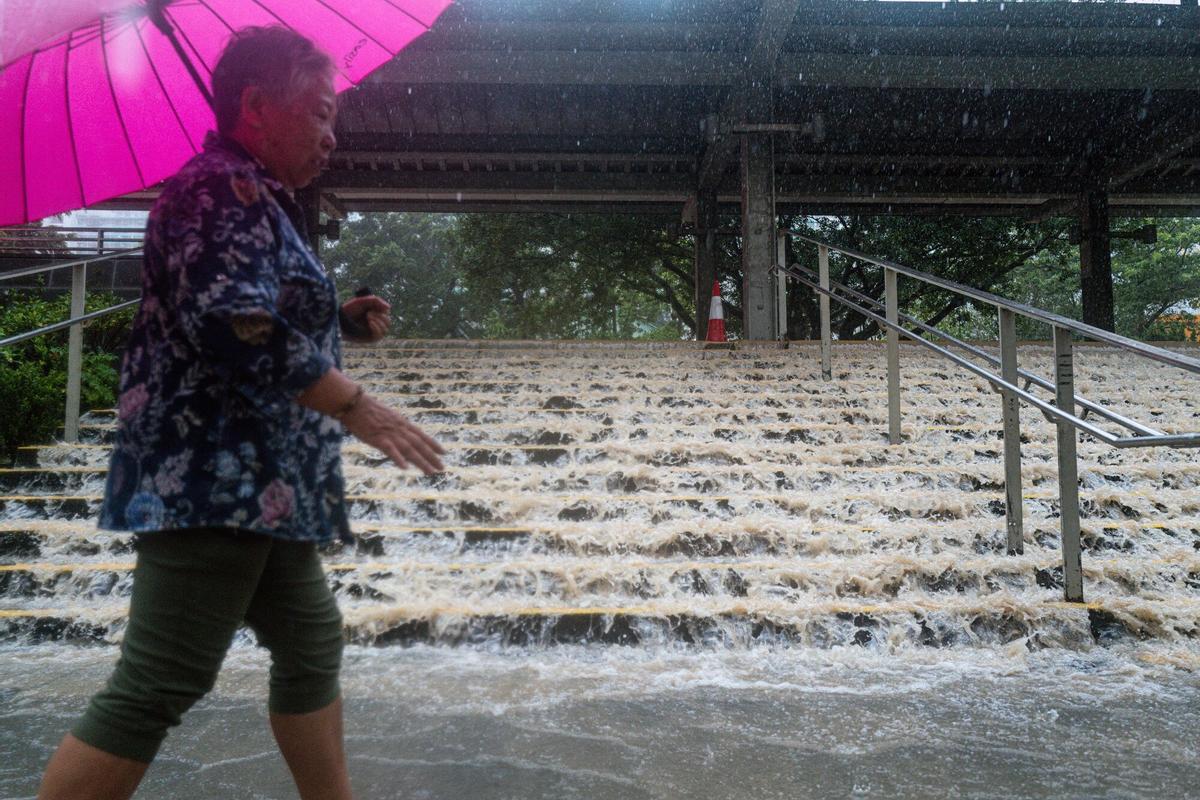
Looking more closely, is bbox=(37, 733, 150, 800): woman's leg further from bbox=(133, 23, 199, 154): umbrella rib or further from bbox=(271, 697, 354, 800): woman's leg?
bbox=(133, 23, 199, 154): umbrella rib

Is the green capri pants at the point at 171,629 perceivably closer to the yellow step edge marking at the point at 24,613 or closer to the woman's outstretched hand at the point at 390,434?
the woman's outstretched hand at the point at 390,434

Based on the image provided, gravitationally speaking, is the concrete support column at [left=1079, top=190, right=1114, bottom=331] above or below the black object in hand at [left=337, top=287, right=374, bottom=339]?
above

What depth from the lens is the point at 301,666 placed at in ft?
4.85

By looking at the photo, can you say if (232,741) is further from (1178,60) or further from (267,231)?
(1178,60)

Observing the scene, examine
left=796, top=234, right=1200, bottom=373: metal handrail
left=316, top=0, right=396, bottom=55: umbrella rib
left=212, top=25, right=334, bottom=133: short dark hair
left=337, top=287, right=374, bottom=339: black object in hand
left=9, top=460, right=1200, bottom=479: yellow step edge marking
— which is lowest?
left=9, top=460, right=1200, bottom=479: yellow step edge marking

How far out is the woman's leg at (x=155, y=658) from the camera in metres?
1.27

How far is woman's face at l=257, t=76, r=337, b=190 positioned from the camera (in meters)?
1.45

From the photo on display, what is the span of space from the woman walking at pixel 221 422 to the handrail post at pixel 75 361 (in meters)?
4.90

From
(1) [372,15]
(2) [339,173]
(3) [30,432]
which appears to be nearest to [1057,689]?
(1) [372,15]

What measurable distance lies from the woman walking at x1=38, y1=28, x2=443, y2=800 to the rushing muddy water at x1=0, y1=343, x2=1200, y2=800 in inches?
32.7

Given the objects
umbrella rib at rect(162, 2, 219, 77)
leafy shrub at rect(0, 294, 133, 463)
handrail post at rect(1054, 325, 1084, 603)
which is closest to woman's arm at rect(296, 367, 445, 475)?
umbrella rib at rect(162, 2, 219, 77)

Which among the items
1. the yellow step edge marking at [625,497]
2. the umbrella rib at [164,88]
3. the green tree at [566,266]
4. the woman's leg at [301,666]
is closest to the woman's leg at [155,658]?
the woman's leg at [301,666]

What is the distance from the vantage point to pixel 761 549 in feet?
13.1

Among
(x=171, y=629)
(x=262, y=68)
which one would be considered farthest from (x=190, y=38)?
(x=171, y=629)
